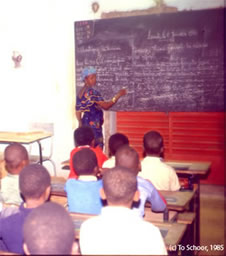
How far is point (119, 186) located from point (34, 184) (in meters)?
0.49

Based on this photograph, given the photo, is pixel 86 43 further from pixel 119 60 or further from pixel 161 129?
A: pixel 161 129

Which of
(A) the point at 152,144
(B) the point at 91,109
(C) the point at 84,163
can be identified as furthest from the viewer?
(B) the point at 91,109

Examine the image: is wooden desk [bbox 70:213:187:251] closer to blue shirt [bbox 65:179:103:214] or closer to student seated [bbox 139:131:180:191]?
blue shirt [bbox 65:179:103:214]

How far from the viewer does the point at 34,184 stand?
6.48 feet

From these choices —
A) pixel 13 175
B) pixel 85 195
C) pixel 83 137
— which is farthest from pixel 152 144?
pixel 13 175

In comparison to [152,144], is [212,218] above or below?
below

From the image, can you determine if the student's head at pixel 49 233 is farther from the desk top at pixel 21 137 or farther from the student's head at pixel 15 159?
the desk top at pixel 21 137

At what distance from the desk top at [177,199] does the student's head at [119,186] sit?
2.10 feet

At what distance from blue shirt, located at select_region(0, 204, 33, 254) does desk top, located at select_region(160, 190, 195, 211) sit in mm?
879

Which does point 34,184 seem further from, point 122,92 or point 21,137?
point 122,92

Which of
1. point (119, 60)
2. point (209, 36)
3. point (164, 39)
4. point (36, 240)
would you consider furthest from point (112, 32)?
point (36, 240)

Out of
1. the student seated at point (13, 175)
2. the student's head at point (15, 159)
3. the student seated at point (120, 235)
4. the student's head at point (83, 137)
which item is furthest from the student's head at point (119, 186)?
the student's head at point (83, 137)

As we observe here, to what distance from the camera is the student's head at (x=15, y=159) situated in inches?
106

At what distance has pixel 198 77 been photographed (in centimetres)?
471
